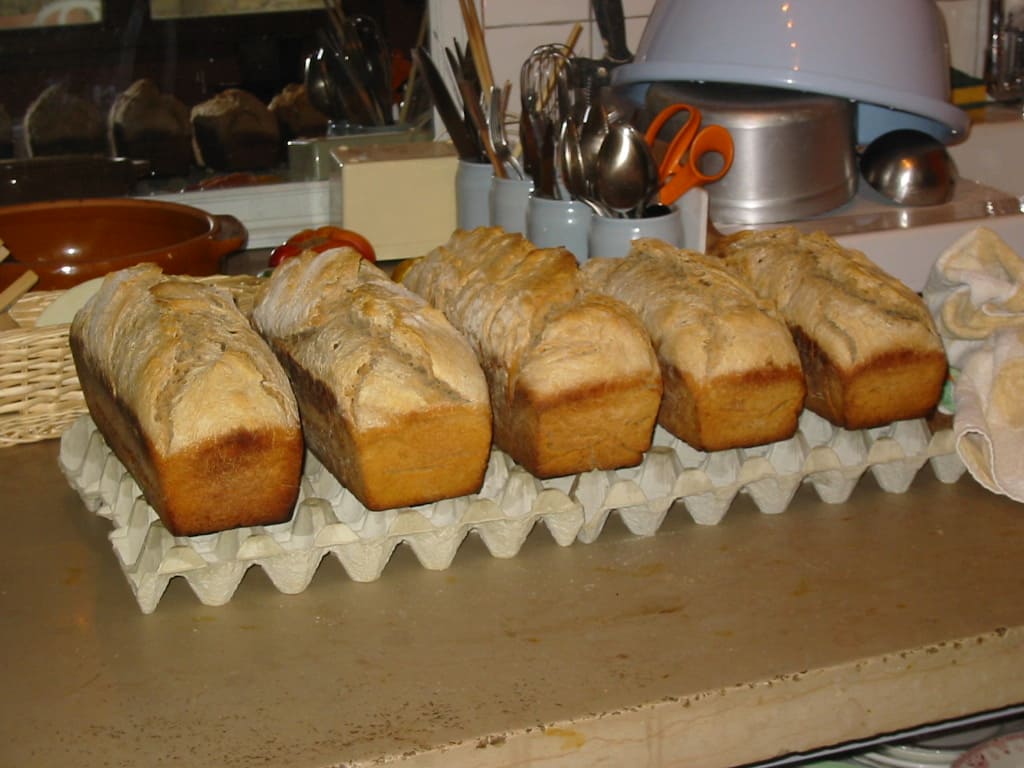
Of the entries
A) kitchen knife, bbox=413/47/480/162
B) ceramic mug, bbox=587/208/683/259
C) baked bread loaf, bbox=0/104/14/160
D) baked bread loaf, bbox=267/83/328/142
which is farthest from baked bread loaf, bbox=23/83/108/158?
ceramic mug, bbox=587/208/683/259

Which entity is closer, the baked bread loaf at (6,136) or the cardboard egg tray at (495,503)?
the cardboard egg tray at (495,503)

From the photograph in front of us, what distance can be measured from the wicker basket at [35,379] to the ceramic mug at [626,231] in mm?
474

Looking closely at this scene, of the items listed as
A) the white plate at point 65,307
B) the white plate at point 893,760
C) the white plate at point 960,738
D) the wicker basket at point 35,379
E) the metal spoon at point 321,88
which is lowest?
the white plate at point 960,738

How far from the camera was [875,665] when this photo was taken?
748mm

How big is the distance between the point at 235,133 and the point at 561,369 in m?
0.96

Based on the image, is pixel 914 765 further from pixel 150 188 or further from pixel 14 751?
pixel 150 188

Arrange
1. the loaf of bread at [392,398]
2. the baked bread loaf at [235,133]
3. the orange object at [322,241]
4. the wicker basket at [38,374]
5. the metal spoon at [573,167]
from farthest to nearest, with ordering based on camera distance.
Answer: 1. the baked bread loaf at [235,133]
2. the orange object at [322,241]
3. the metal spoon at [573,167]
4. the wicker basket at [38,374]
5. the loaf of bread at [392,398]

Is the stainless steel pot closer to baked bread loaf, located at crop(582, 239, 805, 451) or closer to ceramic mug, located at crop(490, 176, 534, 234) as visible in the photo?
ceramic mug, located at crop(490, 176, 534, 234)

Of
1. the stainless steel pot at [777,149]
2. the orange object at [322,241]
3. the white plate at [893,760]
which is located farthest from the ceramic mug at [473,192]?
the white plate at [893,760]

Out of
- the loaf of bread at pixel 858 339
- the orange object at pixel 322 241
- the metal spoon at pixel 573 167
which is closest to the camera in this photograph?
the loaf of bread at pixel 858 339

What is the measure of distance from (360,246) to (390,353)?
1.96ft

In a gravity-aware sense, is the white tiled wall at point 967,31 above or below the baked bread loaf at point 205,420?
above

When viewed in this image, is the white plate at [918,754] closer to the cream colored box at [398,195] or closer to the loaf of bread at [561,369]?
the loaf of bread at [561,369]

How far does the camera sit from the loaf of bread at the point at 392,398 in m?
0.81
